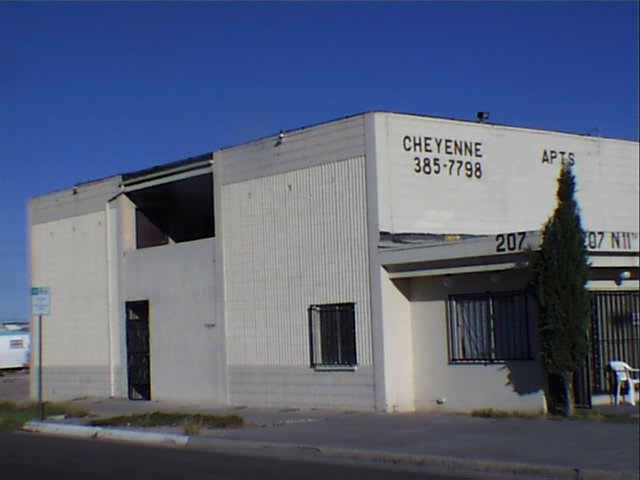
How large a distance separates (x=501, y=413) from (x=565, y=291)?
113 inches

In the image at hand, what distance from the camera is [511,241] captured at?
60.7 ft

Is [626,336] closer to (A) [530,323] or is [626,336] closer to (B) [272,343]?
(A) [530,323]

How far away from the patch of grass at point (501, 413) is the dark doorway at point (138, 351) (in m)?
11.7

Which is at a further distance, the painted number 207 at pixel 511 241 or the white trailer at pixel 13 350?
the white trailer at pixel 13 350

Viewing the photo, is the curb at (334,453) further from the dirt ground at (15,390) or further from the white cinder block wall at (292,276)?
the dirt ground at (15,390)

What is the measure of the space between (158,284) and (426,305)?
9.44 metres

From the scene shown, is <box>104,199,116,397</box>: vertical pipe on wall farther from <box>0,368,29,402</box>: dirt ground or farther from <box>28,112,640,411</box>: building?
<box>0,368,29,402</box>: dirt ground

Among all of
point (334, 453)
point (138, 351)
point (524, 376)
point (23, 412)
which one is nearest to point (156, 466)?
point (334, 453)

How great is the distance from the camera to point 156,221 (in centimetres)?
2923

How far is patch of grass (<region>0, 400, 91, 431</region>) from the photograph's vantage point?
2215 centimetres

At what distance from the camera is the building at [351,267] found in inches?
782

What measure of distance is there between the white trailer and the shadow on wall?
42447 mm

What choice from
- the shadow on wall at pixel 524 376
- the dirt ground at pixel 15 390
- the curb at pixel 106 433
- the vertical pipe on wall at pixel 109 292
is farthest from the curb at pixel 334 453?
the dirt ground at pixel 15 390

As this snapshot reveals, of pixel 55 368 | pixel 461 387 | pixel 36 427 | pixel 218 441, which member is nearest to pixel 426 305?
pixel 461 387
